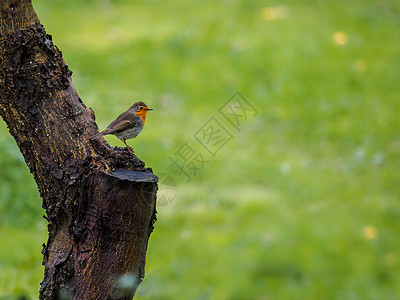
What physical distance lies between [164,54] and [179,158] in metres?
2.64

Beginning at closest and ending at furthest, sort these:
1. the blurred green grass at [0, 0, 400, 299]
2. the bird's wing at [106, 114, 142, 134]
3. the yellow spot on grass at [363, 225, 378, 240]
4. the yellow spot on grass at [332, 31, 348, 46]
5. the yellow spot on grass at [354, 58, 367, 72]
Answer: the bird's wing at [106, 114, 142, 134] → the blurred green grass at [0, 0, 400, 299] → the yellow spot on grass at [363, 225, 378, 240] → the yellow spot on grass at [354, 58, 367, 72] → the yellow spot on grass at [332, 31, 348, 46]

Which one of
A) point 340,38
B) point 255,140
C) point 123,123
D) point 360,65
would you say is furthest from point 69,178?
point 340,38

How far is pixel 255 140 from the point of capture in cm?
798

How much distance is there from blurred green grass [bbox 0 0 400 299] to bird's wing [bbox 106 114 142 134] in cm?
110

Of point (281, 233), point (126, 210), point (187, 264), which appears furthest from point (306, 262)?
point (126, 210)

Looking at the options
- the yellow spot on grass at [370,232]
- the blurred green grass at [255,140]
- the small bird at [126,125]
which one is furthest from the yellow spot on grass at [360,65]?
the small bird at [126,125]

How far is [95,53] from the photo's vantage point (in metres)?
9.32

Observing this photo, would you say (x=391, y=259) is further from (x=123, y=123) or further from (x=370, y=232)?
(x=123, y=123)

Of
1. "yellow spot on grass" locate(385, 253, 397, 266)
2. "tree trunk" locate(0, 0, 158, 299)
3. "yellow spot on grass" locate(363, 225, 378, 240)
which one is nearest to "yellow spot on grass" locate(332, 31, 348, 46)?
"yellow spot on grass" locate(363, 225, 378, 240)

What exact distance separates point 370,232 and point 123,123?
363 cm

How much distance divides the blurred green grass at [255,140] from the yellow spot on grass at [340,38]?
34mm

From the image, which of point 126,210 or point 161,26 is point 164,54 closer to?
point 161,26

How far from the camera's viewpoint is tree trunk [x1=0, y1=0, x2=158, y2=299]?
2785 millimetres

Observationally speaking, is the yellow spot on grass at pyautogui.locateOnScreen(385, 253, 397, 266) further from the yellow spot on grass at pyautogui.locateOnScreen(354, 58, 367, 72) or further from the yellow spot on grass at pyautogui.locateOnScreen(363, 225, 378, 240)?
the yellow spot on grass at pyautogui.locateOnScreen(354, 58, 367, 72)
